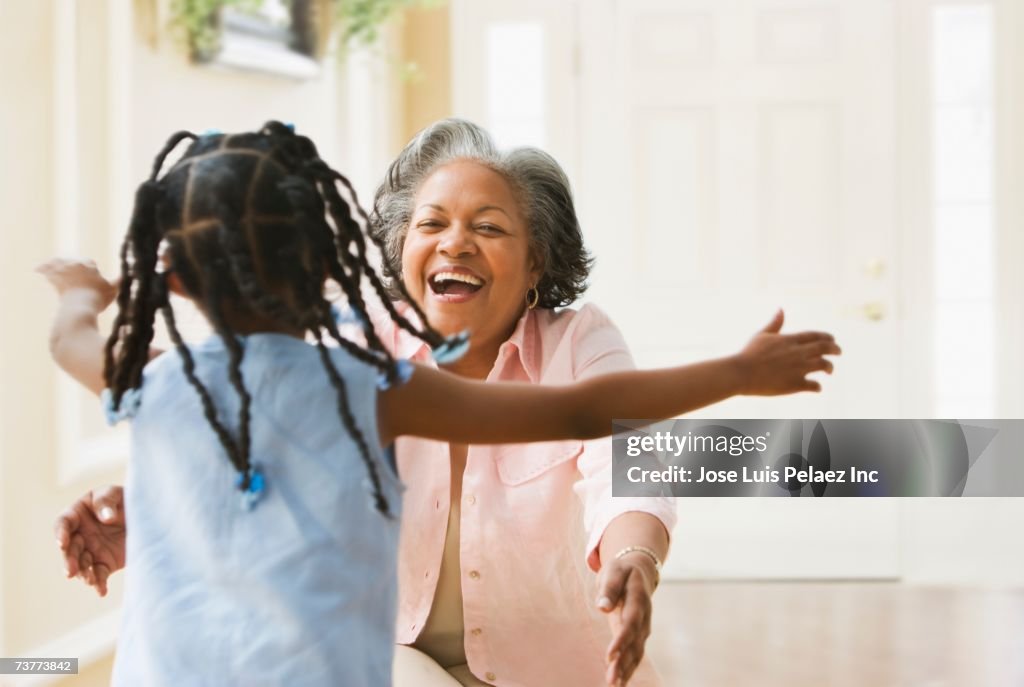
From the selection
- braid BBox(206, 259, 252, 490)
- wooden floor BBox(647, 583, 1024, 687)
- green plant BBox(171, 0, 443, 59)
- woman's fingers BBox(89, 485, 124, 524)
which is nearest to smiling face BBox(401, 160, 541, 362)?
woman's fingers BBox(89, 485, 124, 524)

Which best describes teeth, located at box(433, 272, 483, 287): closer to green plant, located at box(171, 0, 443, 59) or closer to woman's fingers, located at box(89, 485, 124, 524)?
woman's fingers, located at box(89, 485, 124, 524)

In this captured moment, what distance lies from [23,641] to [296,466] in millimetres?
1259

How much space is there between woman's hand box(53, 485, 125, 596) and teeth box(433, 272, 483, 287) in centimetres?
39

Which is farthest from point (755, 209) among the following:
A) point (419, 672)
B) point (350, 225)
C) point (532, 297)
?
point (350, 225)

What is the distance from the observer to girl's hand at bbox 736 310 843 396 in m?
0.73

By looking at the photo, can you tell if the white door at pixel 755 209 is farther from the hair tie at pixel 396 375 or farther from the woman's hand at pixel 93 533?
the hair tie at pixel 396 375

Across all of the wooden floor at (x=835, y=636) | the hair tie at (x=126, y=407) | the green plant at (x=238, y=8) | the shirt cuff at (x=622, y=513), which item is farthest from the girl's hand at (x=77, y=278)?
the wooden floor at (x=835, y=636)

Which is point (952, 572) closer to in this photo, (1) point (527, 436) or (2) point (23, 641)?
(2) point (23, 641)

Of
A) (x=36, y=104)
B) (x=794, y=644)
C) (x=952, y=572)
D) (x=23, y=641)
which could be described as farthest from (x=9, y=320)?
(x=952, y=572)

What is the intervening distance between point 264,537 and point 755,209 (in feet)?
9.40

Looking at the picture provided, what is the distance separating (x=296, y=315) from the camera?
71 centimetres

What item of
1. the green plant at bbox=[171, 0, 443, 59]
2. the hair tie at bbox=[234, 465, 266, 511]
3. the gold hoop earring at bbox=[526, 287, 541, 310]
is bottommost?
the hair tie at bbox=[234, 465, 266, 511]

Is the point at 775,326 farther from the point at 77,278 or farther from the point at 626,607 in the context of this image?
the point at 77,278

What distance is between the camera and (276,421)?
714 mm
